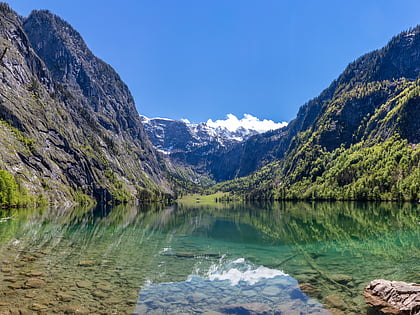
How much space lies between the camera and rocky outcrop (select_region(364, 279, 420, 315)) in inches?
581

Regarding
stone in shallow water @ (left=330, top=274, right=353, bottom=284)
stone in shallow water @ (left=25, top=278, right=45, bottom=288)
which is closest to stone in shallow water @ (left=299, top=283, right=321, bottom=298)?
stone in shallow water @ (left=330, top=274, right=353, bottom=284)

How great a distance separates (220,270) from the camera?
26.1 meters

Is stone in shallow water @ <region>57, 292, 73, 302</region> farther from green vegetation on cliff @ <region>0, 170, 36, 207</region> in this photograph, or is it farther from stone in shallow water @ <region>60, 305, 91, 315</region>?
green vegetation on cliff @ <region>0, 170, 36, 207</region>

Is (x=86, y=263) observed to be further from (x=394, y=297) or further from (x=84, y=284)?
(x=394, y=297)

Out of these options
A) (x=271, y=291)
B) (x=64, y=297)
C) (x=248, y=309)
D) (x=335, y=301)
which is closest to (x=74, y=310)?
(x=64, y=297)

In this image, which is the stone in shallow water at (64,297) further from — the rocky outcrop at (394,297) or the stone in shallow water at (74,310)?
the rocky outcrop at (394,297)

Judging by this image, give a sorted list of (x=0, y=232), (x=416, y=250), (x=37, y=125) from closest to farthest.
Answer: (x=416, y=250) < (x=0, y=232) < (x=37, y=125)

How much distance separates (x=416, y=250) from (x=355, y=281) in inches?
593

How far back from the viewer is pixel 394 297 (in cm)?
1619

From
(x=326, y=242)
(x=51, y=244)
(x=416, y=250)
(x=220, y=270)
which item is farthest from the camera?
(x=326, y=242)

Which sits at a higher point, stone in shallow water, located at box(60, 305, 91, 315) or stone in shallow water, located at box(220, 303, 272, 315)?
stone in shallow water, located at box(60, 305, 91, 315)

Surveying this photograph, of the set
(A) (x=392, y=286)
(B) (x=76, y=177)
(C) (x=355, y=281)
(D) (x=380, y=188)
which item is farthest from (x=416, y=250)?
(B) (x=76, y=177)

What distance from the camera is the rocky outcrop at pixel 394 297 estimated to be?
48.4 feet

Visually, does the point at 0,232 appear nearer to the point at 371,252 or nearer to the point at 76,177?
the point at 371,252
